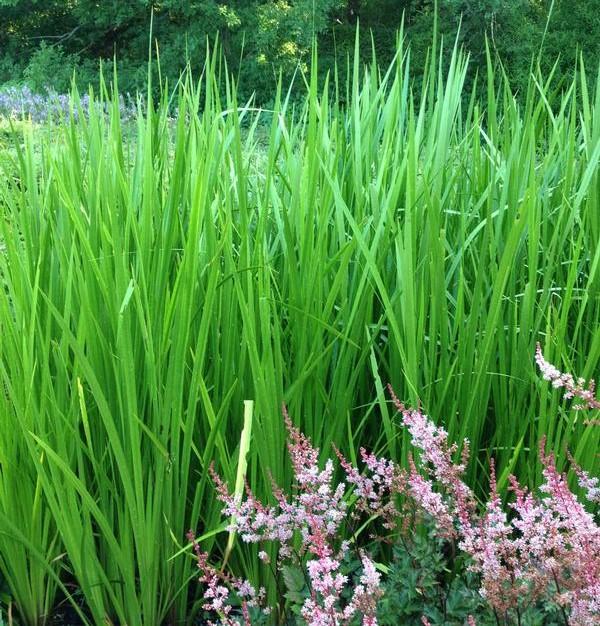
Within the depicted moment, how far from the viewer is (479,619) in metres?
1.28

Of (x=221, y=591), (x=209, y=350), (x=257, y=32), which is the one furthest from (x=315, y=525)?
(x=257, y=32)

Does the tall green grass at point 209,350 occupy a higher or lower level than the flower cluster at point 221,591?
higher

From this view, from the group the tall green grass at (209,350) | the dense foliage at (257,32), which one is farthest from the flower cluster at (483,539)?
the dense foliage at (257,32)

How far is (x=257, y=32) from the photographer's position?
1305 cm

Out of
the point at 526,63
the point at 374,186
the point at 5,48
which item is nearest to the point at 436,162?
the point at 374,186

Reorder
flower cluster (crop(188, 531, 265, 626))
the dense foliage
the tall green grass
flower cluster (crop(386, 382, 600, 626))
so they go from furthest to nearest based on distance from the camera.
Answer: the dense foliage → the tall green grass → flower cluster (crop(188, 531, 265, 626)) → flower cluster (crop(386, 382, 600, 626))

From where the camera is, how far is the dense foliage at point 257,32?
1219cm

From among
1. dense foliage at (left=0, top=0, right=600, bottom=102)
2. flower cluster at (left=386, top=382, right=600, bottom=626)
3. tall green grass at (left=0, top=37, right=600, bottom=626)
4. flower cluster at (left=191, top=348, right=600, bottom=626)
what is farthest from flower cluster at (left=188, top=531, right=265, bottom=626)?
dense foliage at (left=0, top=0, right=600, bottom=102)

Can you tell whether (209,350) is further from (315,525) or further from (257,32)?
(257,32)

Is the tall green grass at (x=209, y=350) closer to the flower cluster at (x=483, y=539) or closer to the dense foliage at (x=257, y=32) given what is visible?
the flower cluster at (x=483, y=539)

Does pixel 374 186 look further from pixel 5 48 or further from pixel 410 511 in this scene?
pixel 5 48

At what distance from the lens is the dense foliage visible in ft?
40.0

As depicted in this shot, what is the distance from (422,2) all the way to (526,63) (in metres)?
3.86

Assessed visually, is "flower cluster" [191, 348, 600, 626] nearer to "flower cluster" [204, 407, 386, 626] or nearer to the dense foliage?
"flower cluster" [204, 407, 386, 626]
